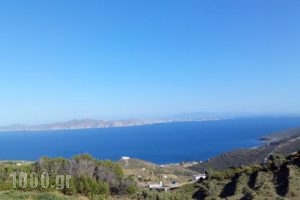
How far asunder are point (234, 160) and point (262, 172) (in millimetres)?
55785

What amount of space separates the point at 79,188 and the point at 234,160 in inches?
2745

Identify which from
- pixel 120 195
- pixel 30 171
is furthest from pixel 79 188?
pixel 30 171

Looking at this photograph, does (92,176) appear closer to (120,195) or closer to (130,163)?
(120,195)

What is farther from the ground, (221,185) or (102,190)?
(102,190)

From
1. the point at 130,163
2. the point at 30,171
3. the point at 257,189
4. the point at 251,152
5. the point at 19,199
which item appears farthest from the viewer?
the point at 251,152

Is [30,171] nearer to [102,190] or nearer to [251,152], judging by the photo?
[102,190]

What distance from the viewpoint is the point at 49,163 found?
1786 cm

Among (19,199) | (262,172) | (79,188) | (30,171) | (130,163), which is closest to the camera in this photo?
(19,199)

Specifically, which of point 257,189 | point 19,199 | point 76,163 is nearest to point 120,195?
point 76,163

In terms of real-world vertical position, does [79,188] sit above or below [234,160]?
above

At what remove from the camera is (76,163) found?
17.8 meters

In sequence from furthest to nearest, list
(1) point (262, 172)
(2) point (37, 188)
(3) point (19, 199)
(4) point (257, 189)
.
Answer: (1) point (262, 172) → (4) point (257, 189) → (2) point (37, 188) → (3) point (19, 199)

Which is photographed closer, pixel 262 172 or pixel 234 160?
pixel 262 172

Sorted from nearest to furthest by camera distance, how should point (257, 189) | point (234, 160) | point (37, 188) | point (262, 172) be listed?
1. point (37, 188)
2. point (257, 189)
3. point (262, 172)
4. point (234, 160)
